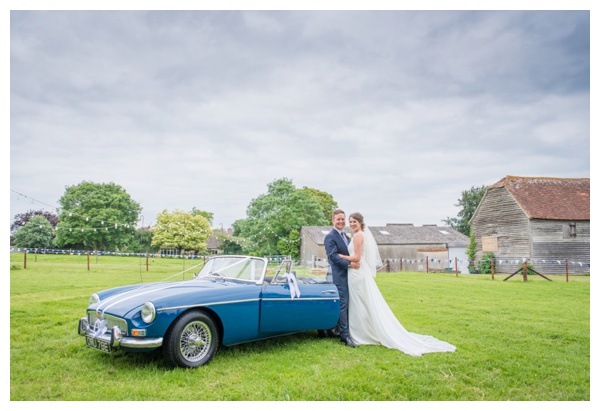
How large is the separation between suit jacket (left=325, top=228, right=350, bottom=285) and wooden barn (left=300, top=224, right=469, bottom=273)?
29777 millimetres

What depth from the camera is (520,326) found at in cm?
784

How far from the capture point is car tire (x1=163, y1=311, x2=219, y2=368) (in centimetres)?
484

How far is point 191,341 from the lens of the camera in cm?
505

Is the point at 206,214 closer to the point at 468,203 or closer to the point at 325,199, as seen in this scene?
the point at 325,199

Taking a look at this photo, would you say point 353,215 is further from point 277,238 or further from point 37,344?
point 277,238

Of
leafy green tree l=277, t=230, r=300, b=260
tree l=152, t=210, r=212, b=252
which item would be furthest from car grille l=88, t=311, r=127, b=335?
tree l=152, t=210, r=212, b=252

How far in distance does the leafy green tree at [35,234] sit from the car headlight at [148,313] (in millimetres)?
51605

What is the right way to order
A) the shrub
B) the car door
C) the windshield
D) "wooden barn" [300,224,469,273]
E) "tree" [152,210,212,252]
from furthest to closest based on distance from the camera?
1. "tree" [152,210,212,252]
2. "wooden barn" [300,224,469,273]
3. the shrub
4. the windshield
5. the car door

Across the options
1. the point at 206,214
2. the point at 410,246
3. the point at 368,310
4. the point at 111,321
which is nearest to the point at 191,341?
the point at 111,321

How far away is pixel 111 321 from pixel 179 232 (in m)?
49.1

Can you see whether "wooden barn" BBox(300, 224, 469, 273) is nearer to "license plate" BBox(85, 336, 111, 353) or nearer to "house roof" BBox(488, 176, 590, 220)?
"house roof" BBox(488, 176, 590, 220)

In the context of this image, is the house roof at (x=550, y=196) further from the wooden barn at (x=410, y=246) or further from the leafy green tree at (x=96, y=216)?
the leafy green tree at (x=96, y=216)

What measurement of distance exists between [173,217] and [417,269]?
108 feet

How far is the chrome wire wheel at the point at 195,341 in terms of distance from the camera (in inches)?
198
